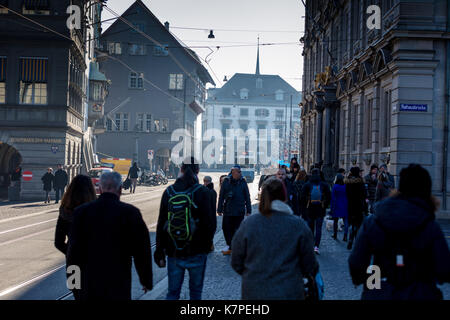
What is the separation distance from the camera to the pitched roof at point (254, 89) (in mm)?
107875

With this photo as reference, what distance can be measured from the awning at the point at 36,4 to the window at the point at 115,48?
33728mm

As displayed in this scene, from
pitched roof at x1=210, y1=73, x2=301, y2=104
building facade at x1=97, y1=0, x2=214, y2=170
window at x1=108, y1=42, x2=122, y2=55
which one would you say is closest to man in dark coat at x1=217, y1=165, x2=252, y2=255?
building facade at x1=97, y1=0, x2=214, y2=170

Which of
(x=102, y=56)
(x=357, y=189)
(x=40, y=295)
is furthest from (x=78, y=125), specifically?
(x=40, y=295)

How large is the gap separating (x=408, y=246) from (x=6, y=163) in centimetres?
2990

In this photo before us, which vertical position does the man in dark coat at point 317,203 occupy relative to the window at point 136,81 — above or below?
below

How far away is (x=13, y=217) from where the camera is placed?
1795 centimetres

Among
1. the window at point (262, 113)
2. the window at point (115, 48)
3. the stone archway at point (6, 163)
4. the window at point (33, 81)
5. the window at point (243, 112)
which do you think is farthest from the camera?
the window at point (262, 113)

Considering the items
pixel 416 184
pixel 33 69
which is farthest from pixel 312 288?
pixel 33 69

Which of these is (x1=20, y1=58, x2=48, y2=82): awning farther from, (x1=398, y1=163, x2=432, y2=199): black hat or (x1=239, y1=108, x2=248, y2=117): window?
(x1=239, y1=108, x2=248, y2=117): window

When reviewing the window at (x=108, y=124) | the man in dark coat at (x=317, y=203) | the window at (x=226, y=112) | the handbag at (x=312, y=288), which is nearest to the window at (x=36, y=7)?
the man in dark coat at (x=317, y=203)

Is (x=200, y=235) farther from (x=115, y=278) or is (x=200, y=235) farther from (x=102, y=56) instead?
(x=102, y=56)

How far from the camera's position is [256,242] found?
394cm

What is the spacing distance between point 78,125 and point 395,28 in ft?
70.7

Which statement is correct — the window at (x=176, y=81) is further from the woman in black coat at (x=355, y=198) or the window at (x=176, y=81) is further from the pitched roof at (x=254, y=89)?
the woman in black coat at (x=355, y=198)
